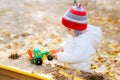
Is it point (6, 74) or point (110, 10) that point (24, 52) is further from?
point (110, 10)

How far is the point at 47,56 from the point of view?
462cm

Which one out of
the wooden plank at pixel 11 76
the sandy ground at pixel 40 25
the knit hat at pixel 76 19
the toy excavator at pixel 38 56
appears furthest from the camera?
the sandy ground at pixel 40 25

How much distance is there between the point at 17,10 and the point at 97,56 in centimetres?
318

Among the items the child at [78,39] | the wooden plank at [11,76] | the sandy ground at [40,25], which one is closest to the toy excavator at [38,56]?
the sandy ground at [40,25]

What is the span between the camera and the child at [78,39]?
419cm

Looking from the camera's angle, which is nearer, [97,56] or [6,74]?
[6,74]

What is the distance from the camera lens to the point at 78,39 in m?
4.23

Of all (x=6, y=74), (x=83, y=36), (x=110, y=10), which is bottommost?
(x=110, y=10)

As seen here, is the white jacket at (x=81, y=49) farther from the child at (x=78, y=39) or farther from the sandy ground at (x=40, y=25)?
the sandy ground at (x=40, y=25)

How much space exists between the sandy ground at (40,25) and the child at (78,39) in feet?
1.73

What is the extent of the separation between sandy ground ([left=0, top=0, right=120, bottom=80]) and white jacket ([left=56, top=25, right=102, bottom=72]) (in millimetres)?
494

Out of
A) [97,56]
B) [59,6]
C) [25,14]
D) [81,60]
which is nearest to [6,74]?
[81,60]

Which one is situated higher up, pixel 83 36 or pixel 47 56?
pixel 83 36

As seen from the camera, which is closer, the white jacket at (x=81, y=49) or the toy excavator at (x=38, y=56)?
the white jacket at (x=81, y=49)
